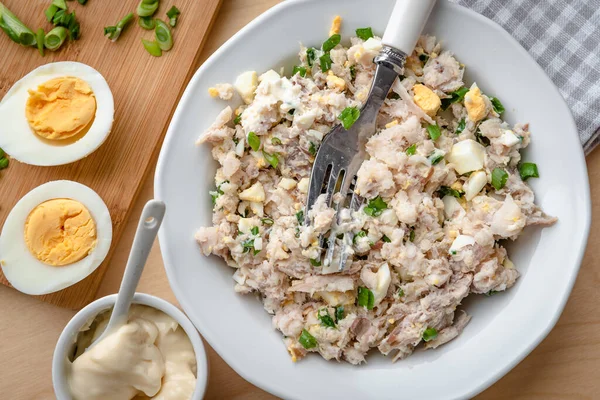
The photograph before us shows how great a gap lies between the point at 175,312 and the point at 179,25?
1.19m

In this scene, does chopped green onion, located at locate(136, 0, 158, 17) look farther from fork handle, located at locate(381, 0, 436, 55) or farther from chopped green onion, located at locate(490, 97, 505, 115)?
chopped green onion, located at locate(490, 97, 505, 115)

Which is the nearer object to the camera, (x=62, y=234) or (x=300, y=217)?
(x=300, y=217)

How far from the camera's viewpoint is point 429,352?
2119mm

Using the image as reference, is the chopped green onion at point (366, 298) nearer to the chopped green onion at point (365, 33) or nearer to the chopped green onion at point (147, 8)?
the chopped green onion at point (365, 33)

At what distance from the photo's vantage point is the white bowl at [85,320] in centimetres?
208

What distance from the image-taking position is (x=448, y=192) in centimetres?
210

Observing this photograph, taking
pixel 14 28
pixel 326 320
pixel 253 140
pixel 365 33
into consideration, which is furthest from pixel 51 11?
pixel 326 320

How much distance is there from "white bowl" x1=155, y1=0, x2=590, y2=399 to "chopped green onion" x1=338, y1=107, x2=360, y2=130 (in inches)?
12.8

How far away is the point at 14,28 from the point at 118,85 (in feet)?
1.60

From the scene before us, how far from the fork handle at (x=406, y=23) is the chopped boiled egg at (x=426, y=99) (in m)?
0.14

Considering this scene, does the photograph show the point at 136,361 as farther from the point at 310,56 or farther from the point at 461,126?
the point at 461,126

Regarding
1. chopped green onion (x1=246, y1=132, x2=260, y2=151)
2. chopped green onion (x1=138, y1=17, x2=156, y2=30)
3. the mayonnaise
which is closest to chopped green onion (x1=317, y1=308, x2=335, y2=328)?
the mayonnaise

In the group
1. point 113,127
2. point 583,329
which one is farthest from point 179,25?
point 583,329

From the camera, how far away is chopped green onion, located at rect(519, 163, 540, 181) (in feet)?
6.84
